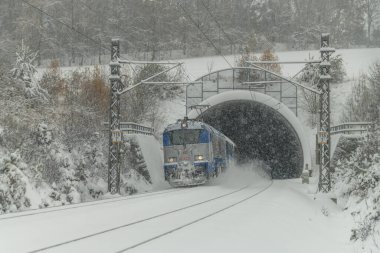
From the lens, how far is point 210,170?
90.4 feet

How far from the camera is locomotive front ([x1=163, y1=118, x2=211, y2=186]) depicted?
2709 centimetres

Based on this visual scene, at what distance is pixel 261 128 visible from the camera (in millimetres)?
54250

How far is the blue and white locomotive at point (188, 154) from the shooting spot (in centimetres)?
2711

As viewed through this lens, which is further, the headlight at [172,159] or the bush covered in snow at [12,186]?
the headlight at [172,159]

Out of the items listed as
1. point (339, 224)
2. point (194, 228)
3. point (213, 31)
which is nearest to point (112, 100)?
point (339, 224)

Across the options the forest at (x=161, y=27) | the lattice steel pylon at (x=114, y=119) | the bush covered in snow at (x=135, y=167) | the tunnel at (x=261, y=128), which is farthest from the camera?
the forest at (x=161, y=27)

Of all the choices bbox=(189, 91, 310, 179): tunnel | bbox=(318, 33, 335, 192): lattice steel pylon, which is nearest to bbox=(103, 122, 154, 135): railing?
bbox=(189, 91, 310, 179): tunnel

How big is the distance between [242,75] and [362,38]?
30.2 meters

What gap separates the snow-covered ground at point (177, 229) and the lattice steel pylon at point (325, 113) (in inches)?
321

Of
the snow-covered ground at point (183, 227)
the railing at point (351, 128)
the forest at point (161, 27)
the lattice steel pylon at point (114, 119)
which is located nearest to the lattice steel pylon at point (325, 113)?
the snow-covered ground at point (183, 227)

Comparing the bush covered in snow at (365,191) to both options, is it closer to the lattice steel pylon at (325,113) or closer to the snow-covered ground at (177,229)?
the snow-covered ground at (177,229)

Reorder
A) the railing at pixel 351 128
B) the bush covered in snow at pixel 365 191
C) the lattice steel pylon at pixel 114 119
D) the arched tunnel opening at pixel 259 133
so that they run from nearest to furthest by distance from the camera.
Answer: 1. the bush covered in snow at pixel 365 191
2. the lattice steel pylon at pixel 114 119
3. the railing at pixel 351 128
4. the arched tunnel opening at pixel 259 133

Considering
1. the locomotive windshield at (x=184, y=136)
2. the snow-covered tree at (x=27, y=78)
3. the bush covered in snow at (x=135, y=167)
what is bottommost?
the bush covered in snow at (x=135, y=167)

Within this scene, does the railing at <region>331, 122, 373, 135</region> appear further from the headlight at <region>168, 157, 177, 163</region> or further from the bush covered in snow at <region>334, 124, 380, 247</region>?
the headlight at <region>168, 157, 177, 163</region>
